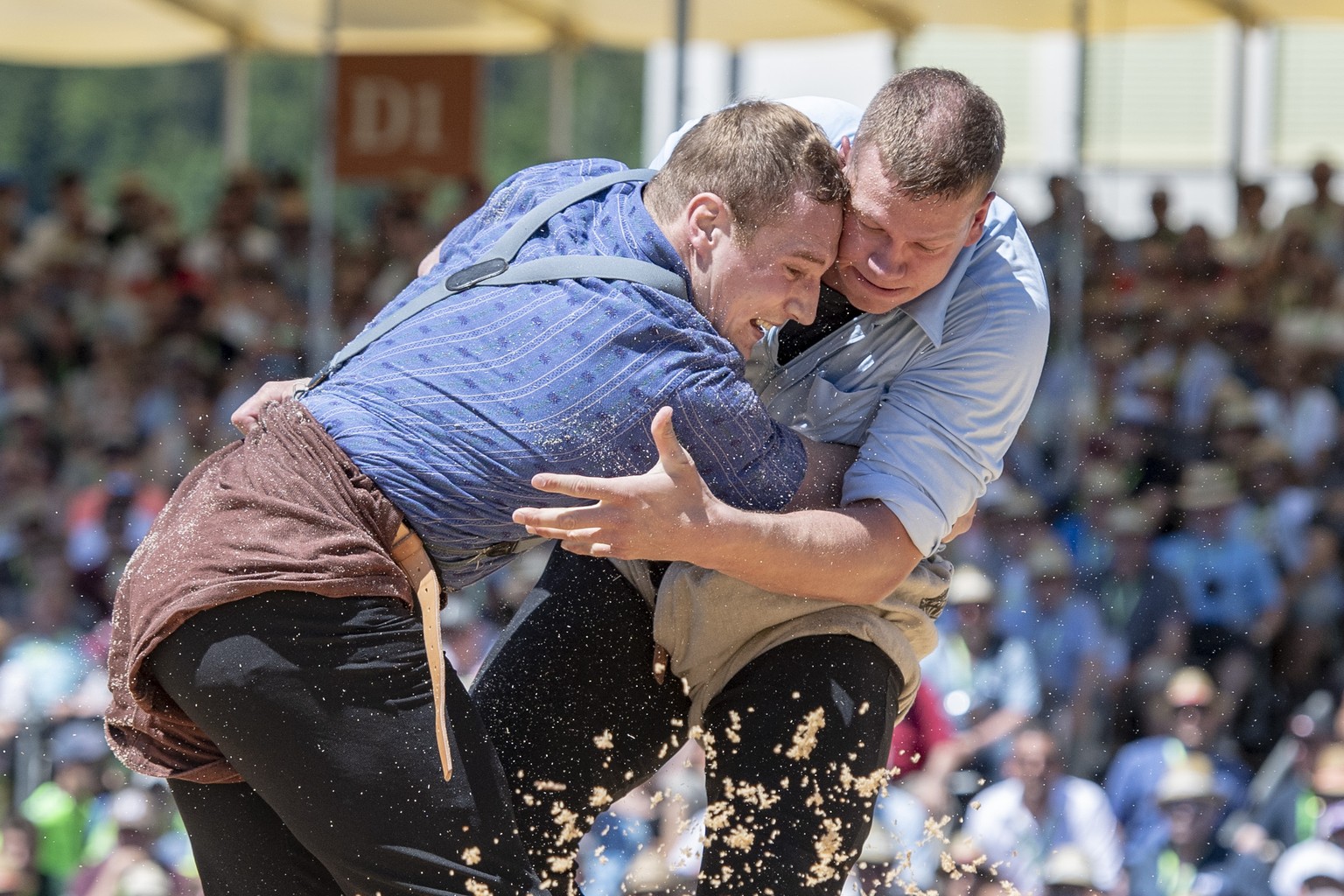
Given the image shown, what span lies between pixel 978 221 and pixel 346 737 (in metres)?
1.20

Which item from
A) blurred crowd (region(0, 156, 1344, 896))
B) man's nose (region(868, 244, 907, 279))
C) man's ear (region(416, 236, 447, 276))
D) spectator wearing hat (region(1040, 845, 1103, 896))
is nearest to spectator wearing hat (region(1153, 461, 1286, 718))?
blurred crowd (region(0, 156, 1344, 896))

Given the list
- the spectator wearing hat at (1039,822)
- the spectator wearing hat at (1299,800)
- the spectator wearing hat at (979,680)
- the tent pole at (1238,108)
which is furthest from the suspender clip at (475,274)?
the tent pole at (1238,108)

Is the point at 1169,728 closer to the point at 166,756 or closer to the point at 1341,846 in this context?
the point at 1341,846

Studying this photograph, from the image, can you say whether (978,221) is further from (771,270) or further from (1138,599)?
(1138,599)

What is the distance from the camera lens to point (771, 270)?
2.51 metres

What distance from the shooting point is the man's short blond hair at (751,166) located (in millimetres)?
2477

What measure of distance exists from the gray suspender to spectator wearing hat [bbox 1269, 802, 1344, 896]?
3604mm

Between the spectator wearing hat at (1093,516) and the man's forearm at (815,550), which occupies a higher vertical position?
the man's forearm at (815,550)

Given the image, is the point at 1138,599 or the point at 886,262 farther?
the point at 1138,599

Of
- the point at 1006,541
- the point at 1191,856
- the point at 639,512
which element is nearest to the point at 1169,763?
the point at 1191,856

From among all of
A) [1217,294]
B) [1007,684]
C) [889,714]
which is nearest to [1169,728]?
[1007,684]

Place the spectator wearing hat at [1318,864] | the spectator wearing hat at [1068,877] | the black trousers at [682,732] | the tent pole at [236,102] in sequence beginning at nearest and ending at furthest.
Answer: the black trousers at [682,732] → the spectator wearing hat at [1318,864] → the spectator wearing hat at [1068,877] → the tent pole at [236,102]

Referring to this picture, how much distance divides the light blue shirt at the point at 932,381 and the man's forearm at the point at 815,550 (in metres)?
0.04

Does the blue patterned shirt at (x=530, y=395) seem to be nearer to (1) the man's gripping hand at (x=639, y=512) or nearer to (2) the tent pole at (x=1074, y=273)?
(1) the man's gripping hand at (x=639, y=512)
